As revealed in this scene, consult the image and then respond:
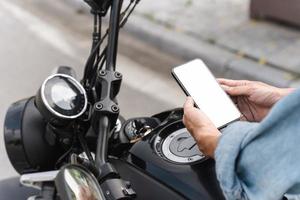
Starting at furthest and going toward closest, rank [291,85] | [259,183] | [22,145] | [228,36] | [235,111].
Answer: [228,36] → [291,85] → [22,145] → [235,111] → [259,183]

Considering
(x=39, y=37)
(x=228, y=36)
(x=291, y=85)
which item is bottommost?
(x=291, y=85)

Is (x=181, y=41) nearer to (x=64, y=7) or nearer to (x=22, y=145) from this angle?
(x=64, y=7)

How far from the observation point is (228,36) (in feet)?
17.6

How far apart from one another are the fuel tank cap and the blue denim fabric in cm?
34

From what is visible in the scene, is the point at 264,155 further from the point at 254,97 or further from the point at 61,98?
the point at 61,98

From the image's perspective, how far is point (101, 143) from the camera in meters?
1.51

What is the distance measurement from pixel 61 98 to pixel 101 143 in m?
0.19

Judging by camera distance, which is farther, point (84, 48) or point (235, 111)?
point (84, 48)

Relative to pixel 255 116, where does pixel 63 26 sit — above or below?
above

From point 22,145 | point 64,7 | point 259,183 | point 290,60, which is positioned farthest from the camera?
point 64,7

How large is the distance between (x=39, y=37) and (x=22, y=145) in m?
4.35

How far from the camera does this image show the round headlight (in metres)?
1.56

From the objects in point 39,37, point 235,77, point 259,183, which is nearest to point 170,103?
point 235,77

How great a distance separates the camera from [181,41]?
5.38m
